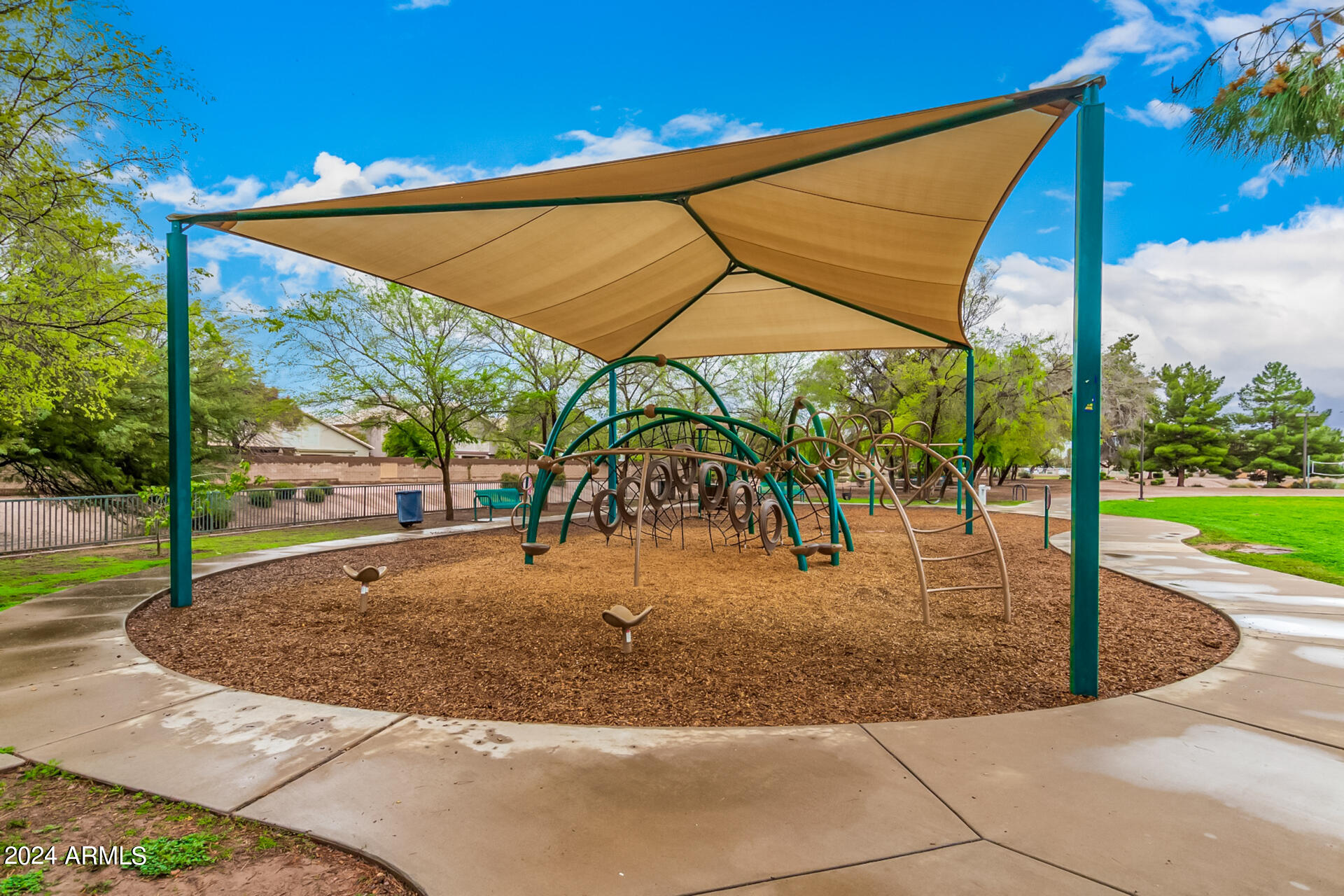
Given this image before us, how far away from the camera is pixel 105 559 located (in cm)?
972

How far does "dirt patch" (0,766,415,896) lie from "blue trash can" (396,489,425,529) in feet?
39.5

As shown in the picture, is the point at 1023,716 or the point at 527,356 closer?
the point at 1023,716

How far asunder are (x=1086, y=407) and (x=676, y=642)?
3.37 m

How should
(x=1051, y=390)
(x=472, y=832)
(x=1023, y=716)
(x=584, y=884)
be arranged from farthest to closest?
(x=1051, y=390), (x=1023, y=716), (x=472, y=832), (x=584, y=884)

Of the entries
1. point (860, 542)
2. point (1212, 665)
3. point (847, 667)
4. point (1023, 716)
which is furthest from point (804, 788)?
point (860, 542)

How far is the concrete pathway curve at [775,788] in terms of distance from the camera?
6.56 ft

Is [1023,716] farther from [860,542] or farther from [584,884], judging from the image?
[860,542]

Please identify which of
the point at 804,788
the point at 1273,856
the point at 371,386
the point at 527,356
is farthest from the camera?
the point at 527,356

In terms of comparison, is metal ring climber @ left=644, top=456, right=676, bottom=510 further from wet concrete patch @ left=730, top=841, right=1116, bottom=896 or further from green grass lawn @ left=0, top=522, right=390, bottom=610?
green grass lawn @ left=0, top=522, right=390, bottom=610

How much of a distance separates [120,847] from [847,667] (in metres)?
3.90

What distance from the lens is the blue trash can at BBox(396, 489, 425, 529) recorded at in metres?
14.1

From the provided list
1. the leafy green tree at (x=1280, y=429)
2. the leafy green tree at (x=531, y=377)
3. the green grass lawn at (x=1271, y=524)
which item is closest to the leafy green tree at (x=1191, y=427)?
the leafy green tree at (x=1280, y=429)

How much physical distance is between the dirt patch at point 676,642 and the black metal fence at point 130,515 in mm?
6008

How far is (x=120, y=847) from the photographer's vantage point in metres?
2.19
